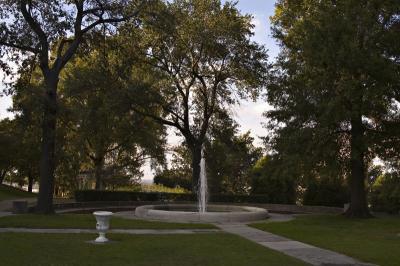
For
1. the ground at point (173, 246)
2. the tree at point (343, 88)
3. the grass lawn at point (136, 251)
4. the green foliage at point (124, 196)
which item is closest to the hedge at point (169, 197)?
the green foliage at point (124, 196)

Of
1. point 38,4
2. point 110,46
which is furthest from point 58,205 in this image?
point 38,4

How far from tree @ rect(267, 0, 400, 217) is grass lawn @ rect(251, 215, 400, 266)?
3398 mm

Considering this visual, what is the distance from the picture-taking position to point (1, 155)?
42344 millimetres

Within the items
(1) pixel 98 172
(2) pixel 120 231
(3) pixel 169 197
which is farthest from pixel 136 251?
(1) pixel 98 172

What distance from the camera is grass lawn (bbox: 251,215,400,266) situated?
12461 millimetres

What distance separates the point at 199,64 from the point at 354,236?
2300 cm

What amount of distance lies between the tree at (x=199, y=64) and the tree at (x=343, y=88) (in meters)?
10.2

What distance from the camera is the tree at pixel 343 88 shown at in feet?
72.6

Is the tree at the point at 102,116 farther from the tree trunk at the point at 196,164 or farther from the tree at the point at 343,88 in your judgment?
the tree at the point at 343,88

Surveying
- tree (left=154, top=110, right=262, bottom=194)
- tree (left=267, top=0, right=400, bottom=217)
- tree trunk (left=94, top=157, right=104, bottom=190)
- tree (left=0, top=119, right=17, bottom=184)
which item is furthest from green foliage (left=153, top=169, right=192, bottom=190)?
tree (left=267, top=0, right=400, bottom=217)

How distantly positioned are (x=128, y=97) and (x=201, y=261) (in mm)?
24035

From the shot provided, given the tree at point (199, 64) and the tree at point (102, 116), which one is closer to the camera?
the tree at point (102, 116)

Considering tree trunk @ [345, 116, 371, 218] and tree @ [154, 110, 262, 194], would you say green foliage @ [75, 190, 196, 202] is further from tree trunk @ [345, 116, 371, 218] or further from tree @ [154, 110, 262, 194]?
tree trunk @ [345, 116, 371, 218]

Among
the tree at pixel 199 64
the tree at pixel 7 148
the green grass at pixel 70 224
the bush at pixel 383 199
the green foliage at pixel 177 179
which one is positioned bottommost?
the green grass at pixel 70 224
